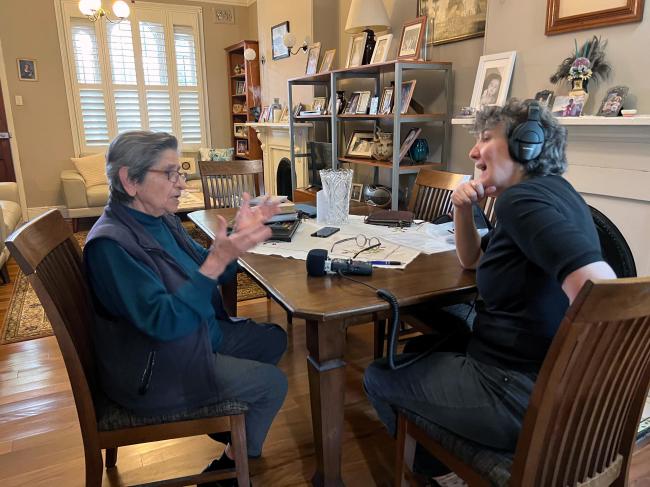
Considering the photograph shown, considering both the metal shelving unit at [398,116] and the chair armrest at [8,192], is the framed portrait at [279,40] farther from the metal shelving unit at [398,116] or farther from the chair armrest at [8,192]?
the chair armrest at [8,192]

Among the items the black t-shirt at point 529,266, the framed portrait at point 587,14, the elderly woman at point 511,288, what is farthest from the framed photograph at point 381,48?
the black t-shirt at point 529,266

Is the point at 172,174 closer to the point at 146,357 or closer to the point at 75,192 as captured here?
the point at 146,357

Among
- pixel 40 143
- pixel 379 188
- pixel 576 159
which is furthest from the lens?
pixel 40 143

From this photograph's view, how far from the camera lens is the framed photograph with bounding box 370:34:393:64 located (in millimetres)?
3352

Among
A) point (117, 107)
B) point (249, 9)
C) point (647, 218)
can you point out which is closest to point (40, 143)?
point (117, 107)

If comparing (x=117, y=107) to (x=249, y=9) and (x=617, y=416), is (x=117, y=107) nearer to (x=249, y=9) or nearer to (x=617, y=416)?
(x=249, y=9)

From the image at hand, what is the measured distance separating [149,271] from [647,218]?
1883 millimetres

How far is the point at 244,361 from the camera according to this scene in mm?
1322

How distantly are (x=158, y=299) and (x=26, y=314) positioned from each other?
246cm

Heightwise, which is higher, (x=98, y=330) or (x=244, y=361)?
(x=98, y=330)

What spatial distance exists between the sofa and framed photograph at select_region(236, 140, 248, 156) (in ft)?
10.1

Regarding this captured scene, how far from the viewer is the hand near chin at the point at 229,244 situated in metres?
1.10

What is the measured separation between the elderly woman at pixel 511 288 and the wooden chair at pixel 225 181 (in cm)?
180

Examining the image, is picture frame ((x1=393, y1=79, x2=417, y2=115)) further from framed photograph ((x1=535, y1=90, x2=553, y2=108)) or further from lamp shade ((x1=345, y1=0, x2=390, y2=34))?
framed photograph ((x1=535, y1=90, x2=553, y2=108))
